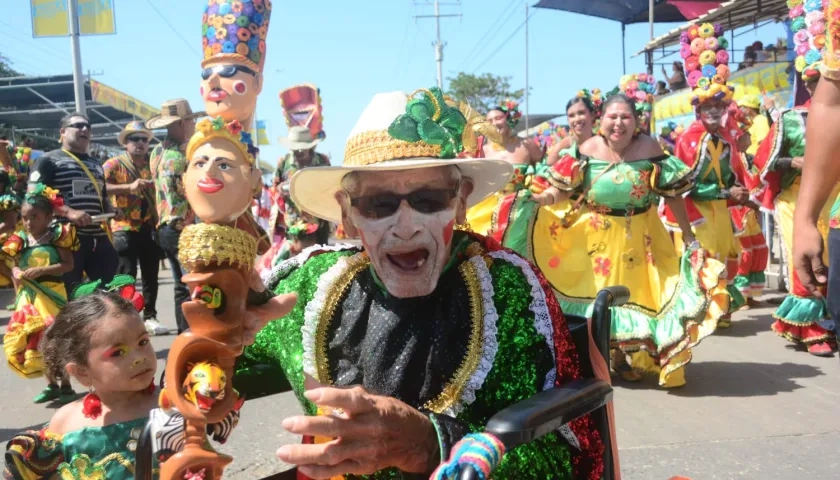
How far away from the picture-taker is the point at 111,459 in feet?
7.28

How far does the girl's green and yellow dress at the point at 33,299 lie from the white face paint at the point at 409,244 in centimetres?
304

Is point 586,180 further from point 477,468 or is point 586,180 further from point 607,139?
point 477,468

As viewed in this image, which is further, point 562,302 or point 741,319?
point 741,319

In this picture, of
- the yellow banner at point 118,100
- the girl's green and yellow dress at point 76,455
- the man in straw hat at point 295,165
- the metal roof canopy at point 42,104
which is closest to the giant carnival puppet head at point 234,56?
the girl's green and yellow dress at point 76,455

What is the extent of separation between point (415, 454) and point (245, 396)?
0.61 metres

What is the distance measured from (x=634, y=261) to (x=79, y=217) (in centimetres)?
358

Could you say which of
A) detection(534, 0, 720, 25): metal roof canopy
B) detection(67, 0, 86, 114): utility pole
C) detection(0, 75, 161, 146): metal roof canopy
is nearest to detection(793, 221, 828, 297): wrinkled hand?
detection(67, 0, 86, 114): utility pole

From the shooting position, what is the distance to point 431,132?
1.80 metres

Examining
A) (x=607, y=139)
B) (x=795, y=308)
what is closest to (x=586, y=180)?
(x=607, y=139)

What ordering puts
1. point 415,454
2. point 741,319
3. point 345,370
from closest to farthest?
1. point 415,454
2. point 345,370
3. point 741,319

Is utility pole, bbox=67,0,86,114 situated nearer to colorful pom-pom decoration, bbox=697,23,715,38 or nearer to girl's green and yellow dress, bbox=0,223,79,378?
girl's green and yellow dress, bbox=0,223,79,378

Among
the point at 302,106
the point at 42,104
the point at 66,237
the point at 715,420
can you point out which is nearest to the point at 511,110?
the point at 302,106

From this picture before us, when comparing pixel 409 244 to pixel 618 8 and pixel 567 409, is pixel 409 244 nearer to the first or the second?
pixel 567 409

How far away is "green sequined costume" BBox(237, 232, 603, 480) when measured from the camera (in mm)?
1710
